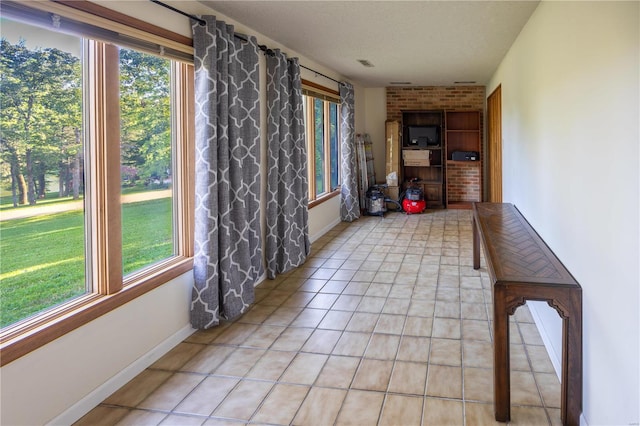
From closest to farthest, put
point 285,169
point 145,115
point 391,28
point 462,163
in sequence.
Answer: point 145,115 → point 391,28 → point 285,169 → point 462,163

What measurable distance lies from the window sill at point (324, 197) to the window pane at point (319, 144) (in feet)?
0.37

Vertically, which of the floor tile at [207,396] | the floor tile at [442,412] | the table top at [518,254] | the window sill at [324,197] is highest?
the window sill at [324,197]

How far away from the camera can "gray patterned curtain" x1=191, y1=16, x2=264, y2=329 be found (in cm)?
309

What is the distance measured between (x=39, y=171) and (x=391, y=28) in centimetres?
310

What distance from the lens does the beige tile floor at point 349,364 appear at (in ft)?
7.29

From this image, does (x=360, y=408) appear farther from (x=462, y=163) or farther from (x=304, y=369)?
(x=462, y=163)

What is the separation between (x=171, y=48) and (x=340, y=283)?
8.20 feet

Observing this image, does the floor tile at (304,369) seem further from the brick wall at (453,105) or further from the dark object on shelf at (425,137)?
the brick wall at (453,105)

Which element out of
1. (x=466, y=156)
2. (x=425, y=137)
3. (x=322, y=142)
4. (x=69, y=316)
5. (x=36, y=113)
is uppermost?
(x=425, y=137)

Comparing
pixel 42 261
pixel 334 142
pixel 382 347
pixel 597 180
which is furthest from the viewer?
pixel 334 142

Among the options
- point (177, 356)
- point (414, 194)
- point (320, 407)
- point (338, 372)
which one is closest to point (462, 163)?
point (414, 194)

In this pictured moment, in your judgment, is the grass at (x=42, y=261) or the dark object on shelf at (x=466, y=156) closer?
the grass at (x=42, y=261)

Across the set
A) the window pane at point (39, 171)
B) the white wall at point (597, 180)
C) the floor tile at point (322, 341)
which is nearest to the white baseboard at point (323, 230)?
the floor tile at point (322, 341)

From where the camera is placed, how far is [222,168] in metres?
3.24
